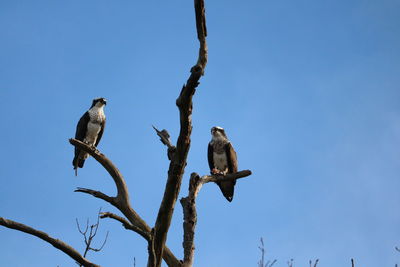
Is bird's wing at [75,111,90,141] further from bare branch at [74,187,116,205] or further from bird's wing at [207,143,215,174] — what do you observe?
bare branch at [74,187,116,205]

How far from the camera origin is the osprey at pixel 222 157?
10.4 metres

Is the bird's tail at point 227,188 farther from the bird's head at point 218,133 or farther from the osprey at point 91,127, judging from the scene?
the osprey at point 91,127

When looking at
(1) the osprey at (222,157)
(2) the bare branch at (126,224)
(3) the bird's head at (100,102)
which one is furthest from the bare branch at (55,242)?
(3) the bird's head at (100,102)

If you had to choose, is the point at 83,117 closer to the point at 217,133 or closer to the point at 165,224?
the point at 217,133

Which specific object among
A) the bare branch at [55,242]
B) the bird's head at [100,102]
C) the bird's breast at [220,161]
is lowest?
the bare branch at [55,242]

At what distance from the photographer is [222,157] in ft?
35.4

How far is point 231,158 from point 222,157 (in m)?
0.25

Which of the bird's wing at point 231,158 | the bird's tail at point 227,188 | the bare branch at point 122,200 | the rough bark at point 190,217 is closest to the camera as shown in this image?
the bare branch at point 122,200

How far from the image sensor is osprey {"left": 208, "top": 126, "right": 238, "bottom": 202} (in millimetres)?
10375

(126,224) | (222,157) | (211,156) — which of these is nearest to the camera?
(126,224)

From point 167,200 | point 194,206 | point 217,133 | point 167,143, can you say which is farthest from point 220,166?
point 167,200

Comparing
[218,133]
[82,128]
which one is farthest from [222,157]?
[82,128]

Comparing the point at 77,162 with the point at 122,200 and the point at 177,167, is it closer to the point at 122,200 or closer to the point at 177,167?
the point at 122,200

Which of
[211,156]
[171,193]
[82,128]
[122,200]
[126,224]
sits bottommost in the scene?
[126,224]
